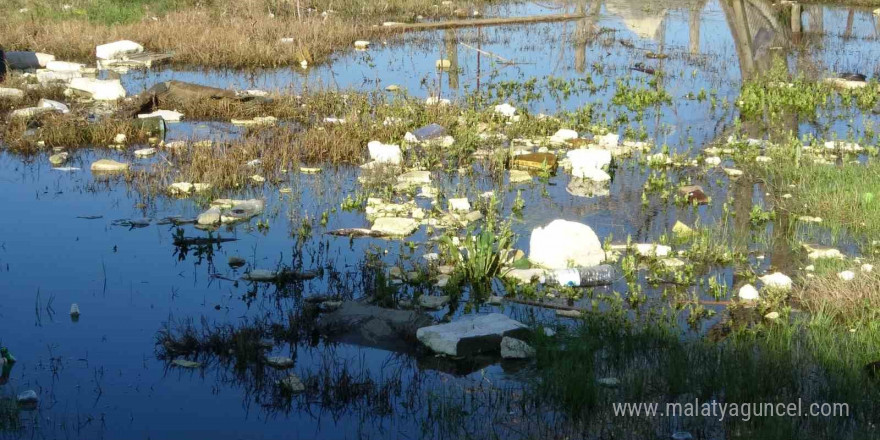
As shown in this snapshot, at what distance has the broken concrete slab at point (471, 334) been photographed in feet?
13.8

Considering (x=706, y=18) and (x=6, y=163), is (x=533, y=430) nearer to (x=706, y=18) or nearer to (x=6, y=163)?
(x=6, y=163)

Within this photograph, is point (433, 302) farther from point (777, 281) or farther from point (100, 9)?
point (100, 9)

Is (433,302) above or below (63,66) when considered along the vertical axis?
below

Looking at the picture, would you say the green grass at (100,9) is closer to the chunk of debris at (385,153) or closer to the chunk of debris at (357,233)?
the chunk of debris at (385,153)

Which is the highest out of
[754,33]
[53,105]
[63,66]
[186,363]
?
[754,33]

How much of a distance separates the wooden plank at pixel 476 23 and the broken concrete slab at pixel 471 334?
438 inches

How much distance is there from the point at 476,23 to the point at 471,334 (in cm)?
1164

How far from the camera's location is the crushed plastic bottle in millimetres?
5039

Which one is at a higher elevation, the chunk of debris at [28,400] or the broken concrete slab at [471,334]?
the broken concrete slab at [471,334]

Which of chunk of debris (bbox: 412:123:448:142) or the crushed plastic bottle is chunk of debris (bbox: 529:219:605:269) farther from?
chunk of debris (bbox: 412:123:448:142)

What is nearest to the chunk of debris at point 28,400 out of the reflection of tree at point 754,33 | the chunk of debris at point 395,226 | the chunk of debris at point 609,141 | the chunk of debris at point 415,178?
the chunk of debris at point 395,226

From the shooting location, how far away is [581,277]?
5078 mm

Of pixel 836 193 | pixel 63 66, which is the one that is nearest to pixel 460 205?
pixel 836 193

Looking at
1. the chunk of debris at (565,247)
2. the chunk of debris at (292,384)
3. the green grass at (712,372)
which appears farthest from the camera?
the chunk of debris at (565,247)
